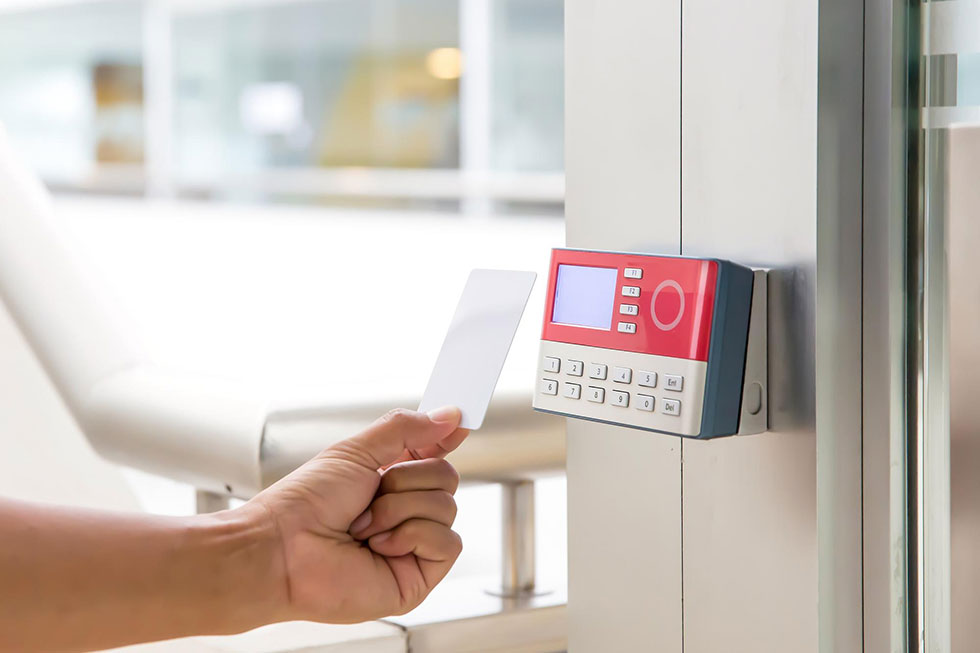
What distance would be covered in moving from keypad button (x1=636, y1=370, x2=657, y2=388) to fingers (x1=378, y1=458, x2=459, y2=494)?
0.18 meters

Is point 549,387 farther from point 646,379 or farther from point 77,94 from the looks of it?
point 77,94

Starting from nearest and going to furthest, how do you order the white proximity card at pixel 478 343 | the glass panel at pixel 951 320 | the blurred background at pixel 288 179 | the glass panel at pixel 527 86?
the glass panel at pixel 951 320
the white proximity card at pixel 478 343
the blurred background at pixel 288 179
the glass panel at pixel 527 86

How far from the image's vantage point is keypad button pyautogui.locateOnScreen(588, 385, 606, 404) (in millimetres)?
690

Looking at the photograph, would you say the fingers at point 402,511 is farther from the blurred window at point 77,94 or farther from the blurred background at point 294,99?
the blurred window at point 77,94

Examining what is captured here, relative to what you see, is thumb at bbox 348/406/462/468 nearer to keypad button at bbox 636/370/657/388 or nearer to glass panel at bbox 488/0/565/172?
keypad button at bbox 636/370/657/388

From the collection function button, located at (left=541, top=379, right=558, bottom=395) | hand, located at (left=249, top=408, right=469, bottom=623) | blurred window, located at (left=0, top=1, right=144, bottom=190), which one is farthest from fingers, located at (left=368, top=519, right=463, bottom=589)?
blurred window, located at (left=0, top=1, right=144, bottom=190)

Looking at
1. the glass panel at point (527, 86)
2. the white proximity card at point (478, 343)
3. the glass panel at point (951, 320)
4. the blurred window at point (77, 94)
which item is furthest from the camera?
the blurred window at point (77, 94)

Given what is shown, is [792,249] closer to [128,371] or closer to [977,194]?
[977,194]

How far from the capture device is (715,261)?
0.65m

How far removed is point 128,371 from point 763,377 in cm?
68

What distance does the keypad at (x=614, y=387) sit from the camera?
659mm

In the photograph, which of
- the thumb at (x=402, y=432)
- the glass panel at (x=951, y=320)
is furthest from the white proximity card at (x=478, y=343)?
the glass panel at (x=951, y=320)

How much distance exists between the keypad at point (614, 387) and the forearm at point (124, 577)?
0.21 meters

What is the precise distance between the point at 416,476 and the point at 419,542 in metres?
0.05
